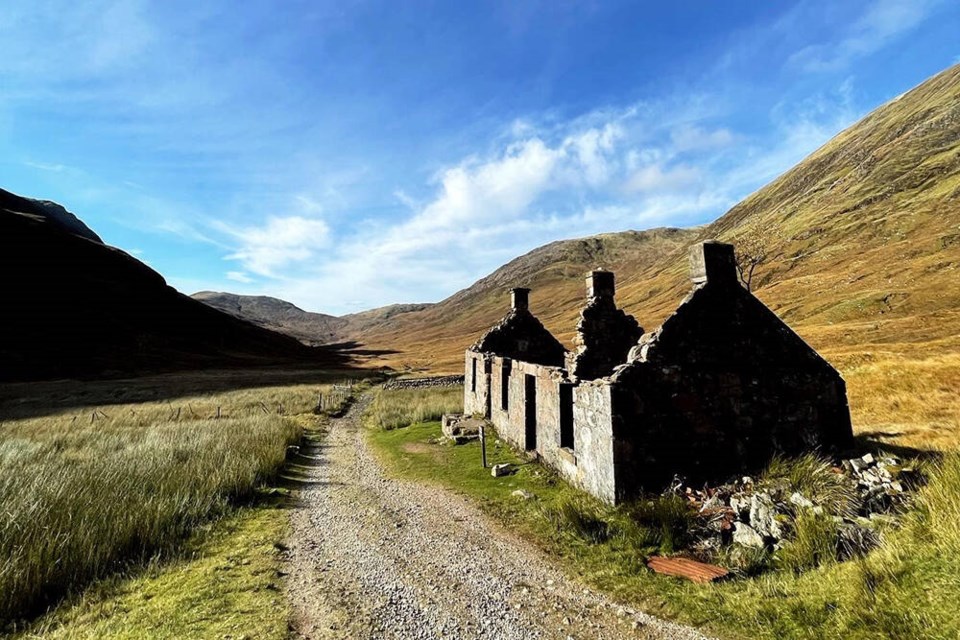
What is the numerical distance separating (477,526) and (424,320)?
193m

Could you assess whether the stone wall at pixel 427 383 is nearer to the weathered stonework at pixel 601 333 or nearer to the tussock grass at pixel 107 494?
the tussock grass at pixel 107 494

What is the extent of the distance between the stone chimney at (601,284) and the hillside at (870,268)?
314 inches

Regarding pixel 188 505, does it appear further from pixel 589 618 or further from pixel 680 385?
pixel 680 385

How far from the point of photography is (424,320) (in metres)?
200

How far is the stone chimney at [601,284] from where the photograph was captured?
44.7ft

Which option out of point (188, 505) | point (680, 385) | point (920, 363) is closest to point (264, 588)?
point (188, 505)

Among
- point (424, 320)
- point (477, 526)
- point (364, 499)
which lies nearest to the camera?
point (477, 526)

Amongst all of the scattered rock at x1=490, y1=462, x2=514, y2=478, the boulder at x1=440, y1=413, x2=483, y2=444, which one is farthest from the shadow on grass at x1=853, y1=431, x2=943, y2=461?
the boulder at x1=440, y1=413, x2=483, y2=444

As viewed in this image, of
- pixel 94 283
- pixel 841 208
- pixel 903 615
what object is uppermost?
pixel 841 208

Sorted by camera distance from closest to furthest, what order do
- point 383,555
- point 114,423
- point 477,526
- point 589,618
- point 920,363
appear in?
1. point 589,618
2. point 383,555
3. point 477,526
4. point 114,423
5. point 920,363

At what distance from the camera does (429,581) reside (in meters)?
6.19

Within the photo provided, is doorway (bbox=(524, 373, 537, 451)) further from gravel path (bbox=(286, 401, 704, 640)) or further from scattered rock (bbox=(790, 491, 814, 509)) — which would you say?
scattered rock (bbox=(790, 491, 814, 509))

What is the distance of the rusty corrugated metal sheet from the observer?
572 centimetres

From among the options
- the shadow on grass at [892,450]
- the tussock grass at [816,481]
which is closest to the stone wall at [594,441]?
the tussock grass at [816,481]
